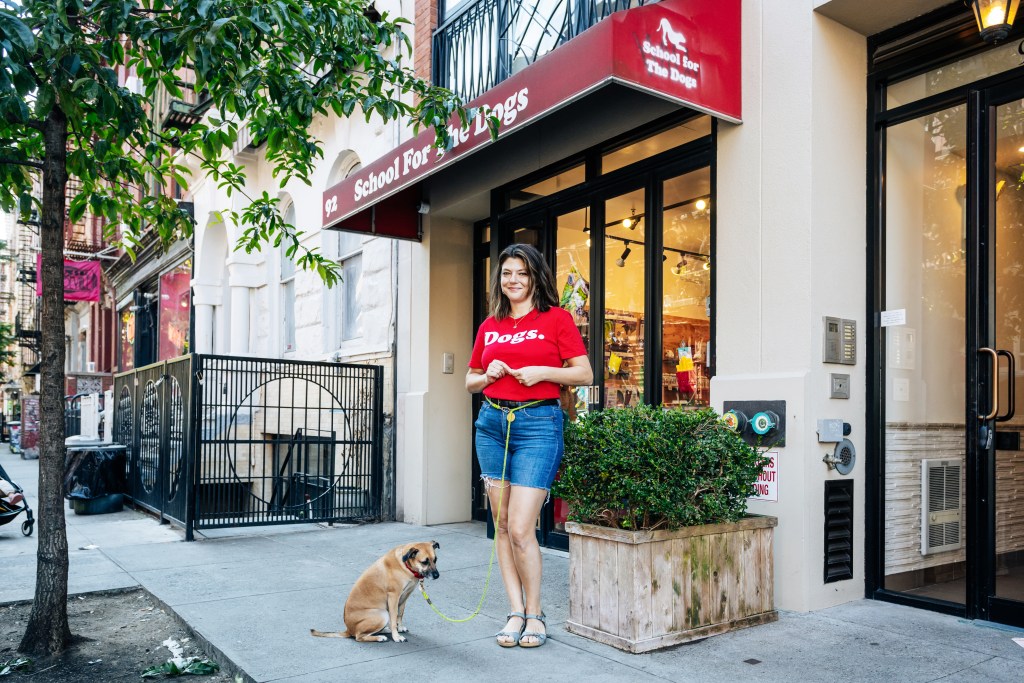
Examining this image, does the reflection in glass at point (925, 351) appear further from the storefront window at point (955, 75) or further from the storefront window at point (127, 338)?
the storefront window at point (127, 338)

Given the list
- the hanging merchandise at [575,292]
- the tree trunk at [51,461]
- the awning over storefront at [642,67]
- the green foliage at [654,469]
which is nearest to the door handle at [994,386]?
the green foliage at [654,469]

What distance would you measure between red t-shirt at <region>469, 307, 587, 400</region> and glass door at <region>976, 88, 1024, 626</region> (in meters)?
2.30

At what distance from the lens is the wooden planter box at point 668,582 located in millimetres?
4191

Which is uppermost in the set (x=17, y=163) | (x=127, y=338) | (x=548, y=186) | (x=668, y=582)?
(x=548, y=186)

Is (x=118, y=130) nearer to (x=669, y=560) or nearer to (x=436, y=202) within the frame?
(x=669, y=560)

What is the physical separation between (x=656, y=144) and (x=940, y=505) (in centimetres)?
318

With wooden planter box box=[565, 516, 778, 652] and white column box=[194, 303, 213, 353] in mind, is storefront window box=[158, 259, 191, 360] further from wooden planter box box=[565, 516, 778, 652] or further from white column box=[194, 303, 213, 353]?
wooden planter box box=[565, 516, 778, 652]

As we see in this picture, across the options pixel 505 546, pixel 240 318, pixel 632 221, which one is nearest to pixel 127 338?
pixel 240 318

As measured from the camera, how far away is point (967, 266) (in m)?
4.84

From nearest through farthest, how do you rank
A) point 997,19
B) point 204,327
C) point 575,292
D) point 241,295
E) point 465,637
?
1. point 997,19
2. point 465,637
3. point 575,292
4. point 241,295
5. point 204,327

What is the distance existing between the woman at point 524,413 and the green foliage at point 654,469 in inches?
6.9

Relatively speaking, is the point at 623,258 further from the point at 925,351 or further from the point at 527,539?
the point at 527,539

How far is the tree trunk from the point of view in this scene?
445 cm

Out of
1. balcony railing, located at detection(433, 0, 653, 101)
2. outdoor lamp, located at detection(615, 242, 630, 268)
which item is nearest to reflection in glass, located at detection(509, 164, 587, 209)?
outdoor lamp, located at detection(615, 242, 630, 268)
